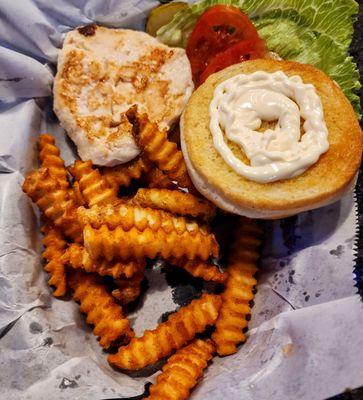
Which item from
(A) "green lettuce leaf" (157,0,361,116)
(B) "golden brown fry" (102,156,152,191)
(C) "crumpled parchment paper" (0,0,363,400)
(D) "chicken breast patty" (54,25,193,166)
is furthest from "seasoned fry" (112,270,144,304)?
(A) "green lettuce leaf" (157,0,361,116)

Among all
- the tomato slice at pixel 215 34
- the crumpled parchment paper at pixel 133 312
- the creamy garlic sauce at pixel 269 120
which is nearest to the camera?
the crumpled parchment paper at pixel 133 312

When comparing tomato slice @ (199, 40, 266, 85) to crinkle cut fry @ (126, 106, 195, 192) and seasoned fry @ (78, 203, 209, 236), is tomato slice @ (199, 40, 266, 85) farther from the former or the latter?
seasoned fry @ (78, 203, 209, 236)

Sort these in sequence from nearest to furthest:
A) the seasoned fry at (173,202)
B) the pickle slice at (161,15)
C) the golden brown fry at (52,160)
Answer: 1. the seasoned fry at (173,202)
2. the golden brown fry at (52,160)
3. the pickle slice at (161,15)

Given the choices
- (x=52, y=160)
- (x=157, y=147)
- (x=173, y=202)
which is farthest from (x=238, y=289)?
(x=52, y=160)

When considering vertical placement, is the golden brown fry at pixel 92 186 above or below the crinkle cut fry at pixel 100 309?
above

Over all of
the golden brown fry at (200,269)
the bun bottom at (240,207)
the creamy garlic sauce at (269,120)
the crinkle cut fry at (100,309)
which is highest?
the creamy garlic sauce at (269,120)

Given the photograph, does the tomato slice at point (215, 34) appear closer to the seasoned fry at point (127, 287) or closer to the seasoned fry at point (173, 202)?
the seasoned fry at point (173, 202)

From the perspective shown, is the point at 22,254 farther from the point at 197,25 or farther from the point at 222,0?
the point at 222,0

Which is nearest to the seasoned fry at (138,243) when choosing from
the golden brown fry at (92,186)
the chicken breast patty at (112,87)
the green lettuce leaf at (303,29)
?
the golden brown fry at (92,186)
